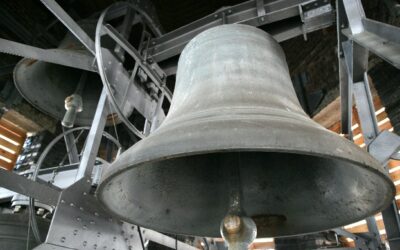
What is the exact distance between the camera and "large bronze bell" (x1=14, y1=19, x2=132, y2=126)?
6.29 ft

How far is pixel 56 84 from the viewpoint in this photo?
2.09 m

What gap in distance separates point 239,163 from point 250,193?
130mm

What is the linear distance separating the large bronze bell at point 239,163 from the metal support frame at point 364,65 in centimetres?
30

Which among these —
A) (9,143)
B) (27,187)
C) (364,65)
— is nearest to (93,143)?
(27,187)

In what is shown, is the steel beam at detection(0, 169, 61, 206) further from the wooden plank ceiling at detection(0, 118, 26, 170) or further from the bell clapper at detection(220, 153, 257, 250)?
the wooden plank ceiling at detection(0, 118, 26, 170)

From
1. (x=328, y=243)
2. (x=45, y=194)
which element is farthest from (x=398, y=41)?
(x=328, y=243)

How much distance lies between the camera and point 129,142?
17.3 feet

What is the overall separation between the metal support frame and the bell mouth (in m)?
0.29

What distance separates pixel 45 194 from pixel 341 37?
146 centimetres

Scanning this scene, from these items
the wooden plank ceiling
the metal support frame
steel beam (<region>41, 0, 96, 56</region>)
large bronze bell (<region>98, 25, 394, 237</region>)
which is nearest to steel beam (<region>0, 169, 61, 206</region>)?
large bronze bell (<region>98, 25, 394, 237</region>)

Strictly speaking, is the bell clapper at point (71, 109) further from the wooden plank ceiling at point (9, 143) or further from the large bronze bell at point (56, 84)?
the wooden plank ceiling at point (9, 143)

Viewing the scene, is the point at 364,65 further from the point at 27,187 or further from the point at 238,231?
the point at 27,187

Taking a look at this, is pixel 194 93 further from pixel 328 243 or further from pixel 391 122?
pixel 328 243

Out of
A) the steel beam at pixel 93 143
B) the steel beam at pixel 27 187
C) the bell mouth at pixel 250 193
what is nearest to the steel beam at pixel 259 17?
the steel beam at pixel 93 143
